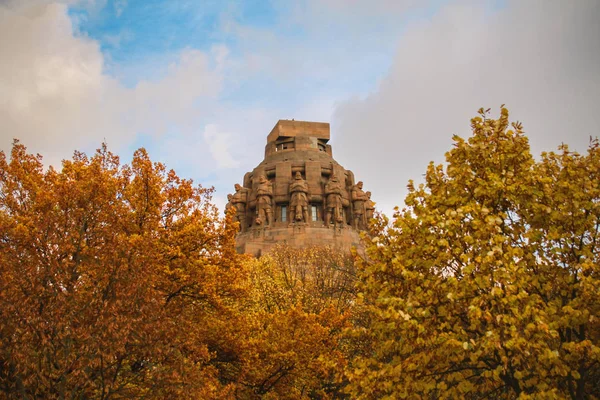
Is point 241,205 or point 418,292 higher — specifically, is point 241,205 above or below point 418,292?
above

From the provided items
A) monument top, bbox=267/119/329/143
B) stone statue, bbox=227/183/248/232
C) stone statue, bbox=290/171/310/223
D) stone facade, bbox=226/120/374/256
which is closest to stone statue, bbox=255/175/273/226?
stone facade, bbox=226/120/374/256

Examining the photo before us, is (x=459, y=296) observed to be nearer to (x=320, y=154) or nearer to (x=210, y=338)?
(x=210, y=338)

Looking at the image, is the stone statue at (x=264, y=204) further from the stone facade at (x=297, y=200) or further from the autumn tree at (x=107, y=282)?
the autumn tree at (x=107, y=282)

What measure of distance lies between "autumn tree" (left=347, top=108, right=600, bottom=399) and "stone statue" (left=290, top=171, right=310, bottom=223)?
3842cm

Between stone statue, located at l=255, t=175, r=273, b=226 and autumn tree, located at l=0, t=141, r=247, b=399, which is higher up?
stone statue, located at l=255, t=175, r=273, b=226

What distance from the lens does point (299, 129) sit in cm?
6244

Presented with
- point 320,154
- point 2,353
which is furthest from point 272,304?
point 320,154

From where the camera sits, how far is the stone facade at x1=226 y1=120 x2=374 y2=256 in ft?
166

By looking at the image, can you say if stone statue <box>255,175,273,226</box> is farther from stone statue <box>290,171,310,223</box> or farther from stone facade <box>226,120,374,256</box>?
stone statue <box>290,171,310,223</box>

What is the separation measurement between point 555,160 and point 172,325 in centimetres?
1119

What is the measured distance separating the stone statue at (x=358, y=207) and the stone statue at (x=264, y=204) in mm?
9293

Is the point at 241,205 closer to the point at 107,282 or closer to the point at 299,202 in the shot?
the point at 299,202

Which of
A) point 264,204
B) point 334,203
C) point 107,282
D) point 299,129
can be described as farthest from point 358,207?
point 107,282

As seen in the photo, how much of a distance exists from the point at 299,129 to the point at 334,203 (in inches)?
532
